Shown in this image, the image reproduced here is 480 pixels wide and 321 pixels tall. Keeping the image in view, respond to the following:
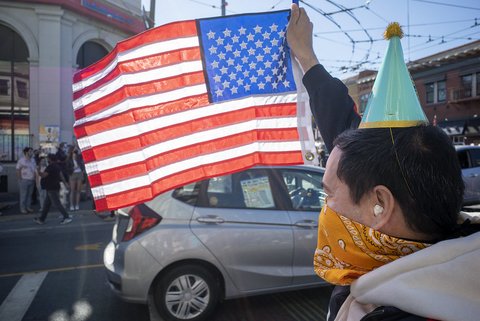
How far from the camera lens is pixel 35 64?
51.2ft

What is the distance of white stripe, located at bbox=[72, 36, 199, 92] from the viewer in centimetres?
221

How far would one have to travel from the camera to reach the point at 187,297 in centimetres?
383

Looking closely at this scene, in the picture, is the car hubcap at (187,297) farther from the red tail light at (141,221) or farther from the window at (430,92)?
the window at (430,92)

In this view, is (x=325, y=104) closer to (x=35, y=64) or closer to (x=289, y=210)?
(x=289, y=210)

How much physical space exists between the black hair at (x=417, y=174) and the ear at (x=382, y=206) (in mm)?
14

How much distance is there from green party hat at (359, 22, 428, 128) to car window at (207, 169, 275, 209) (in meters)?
2.83

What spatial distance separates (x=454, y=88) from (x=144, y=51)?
98.9 ft

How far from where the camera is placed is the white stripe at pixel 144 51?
7.26ft

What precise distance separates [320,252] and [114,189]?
4.53 ft

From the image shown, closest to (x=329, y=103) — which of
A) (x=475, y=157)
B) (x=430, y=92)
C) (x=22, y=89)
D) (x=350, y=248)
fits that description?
(x=350, y=248)

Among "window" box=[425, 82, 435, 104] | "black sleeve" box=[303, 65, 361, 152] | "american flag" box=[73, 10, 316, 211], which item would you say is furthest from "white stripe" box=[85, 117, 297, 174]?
"window" box=[425, 82, 435, 104]

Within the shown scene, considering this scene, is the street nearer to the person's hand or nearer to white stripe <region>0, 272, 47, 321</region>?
white stripe <region>0, 272, 47, 321</region>

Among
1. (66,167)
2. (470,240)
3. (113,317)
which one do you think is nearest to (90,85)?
(470,240)

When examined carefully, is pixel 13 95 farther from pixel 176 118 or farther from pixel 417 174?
pixel 417 174
